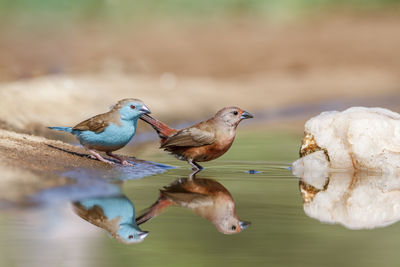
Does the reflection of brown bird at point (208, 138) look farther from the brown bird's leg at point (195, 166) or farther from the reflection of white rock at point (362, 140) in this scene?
the reflection of white rock at point (362, 140)

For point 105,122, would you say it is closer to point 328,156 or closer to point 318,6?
point 328,156

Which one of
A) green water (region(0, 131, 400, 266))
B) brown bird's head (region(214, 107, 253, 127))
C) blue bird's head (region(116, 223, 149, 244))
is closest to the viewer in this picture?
green water (region(0, 131, 400, 266))

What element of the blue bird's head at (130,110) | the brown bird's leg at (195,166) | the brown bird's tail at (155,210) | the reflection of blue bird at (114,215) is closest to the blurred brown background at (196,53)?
the brown bird's leg at (195,166)

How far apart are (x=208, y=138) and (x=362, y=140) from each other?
1.42 m

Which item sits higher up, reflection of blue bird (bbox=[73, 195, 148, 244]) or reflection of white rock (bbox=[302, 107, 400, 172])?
reflection of white rock (bbox=[302, 107, 400, 172])

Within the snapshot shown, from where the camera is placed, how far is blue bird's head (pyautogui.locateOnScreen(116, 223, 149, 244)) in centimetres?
521

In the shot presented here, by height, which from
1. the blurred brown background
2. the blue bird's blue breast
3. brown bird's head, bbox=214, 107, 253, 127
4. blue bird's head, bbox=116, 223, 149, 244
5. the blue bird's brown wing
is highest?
the blurred brown background

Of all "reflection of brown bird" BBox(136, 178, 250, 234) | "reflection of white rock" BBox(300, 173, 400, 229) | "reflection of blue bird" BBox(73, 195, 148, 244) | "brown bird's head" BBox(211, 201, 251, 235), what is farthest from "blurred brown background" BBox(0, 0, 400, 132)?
"brown bird's head" BBox(211, 201, 251, 235)

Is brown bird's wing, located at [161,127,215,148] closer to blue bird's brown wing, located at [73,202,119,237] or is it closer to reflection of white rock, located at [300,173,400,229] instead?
reflection of white rock, located at [300,173,400,229]

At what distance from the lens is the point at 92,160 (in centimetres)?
807

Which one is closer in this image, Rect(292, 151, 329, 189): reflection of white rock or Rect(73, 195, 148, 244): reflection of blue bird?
Rect(73, 195, 148, 244): reflection of blue bird

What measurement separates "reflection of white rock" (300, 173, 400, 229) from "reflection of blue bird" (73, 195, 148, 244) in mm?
1288

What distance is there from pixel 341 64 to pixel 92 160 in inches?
494

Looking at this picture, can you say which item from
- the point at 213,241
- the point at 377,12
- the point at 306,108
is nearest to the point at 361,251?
the point at 213,241
